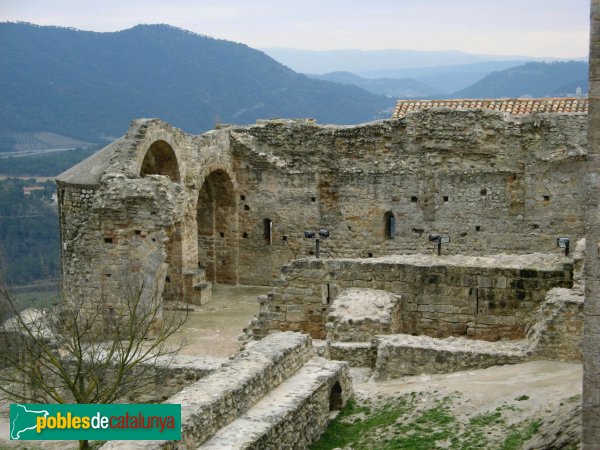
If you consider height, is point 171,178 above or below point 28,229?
above

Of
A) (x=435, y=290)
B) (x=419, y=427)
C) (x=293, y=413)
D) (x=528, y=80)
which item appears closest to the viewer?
(x=293, y=413)

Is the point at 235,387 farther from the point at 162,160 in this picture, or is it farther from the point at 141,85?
the point at 141,85

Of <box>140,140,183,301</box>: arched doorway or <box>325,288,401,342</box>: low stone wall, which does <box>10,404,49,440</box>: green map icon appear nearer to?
<box>325,288,401,342</box>: low stone wall

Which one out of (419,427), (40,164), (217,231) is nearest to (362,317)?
(419,427)

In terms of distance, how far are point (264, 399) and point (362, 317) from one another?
3363mm

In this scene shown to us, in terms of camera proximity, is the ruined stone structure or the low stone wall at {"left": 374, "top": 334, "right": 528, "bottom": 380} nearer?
the low stone wall at {"left": 374, "top": 334, "right": 528, "bottom": 380}

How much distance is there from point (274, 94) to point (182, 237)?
101 metres

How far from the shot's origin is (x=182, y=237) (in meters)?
20.4

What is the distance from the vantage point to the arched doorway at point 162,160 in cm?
2008

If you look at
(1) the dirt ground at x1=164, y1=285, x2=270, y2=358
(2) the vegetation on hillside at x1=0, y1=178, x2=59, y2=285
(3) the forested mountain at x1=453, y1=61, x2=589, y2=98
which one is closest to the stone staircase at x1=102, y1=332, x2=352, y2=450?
(1) the dirt ground at x1=164, y1=285, x2=270, y2=358

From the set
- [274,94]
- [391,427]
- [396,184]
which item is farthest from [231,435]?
[274,94]

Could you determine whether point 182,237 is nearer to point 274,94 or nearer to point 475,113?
point 475,113

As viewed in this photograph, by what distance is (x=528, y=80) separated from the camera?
169625 millimetres

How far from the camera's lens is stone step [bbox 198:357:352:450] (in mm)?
9555
